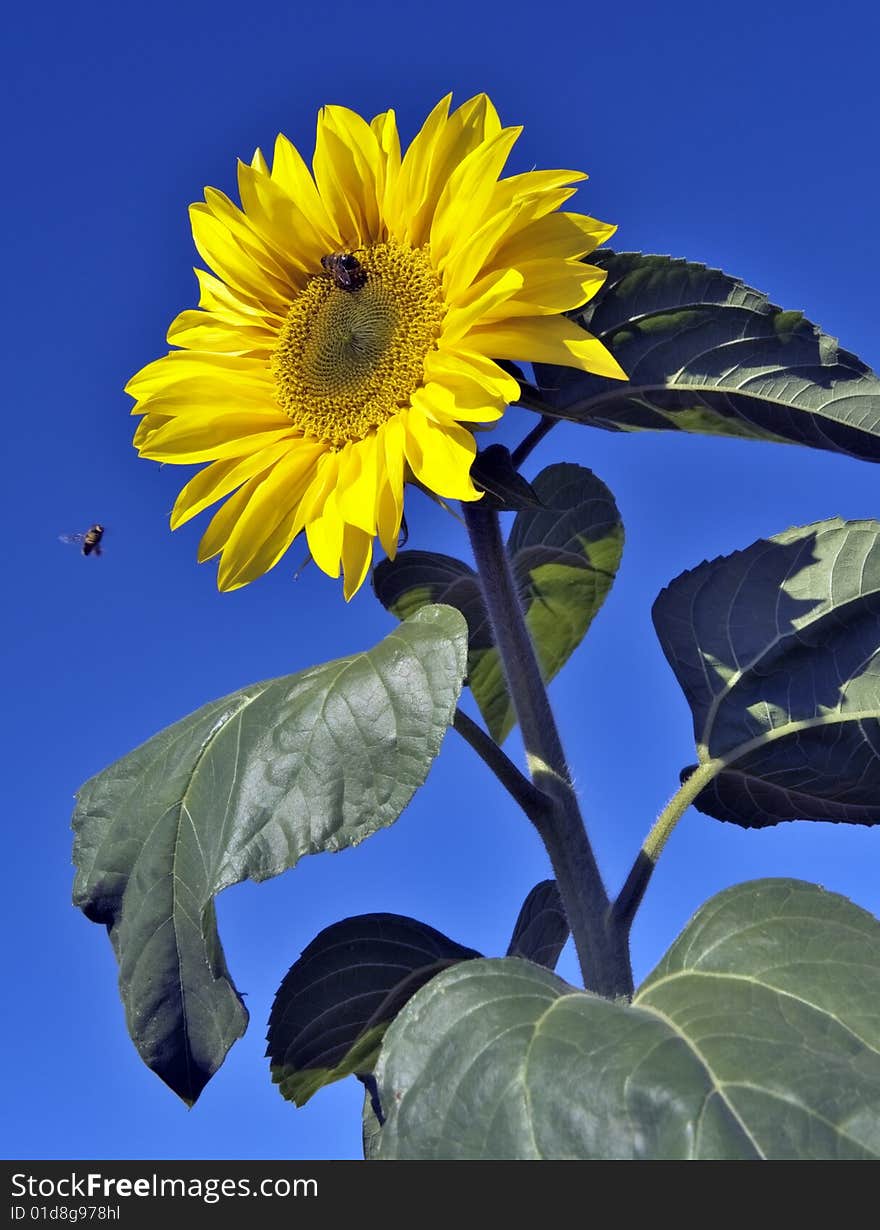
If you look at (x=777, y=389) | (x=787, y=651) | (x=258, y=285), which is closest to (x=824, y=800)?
(x=787, y=651)

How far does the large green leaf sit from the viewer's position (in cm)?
214

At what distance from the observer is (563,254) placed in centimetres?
171

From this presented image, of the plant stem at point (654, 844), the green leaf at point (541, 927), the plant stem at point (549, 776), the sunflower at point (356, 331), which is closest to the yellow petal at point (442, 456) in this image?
the sunflower at point (356, 331)

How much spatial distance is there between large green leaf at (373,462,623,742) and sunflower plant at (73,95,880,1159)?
1cm

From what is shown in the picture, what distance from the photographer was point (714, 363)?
1.73 meters

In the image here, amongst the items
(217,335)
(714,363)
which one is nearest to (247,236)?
(217,335)

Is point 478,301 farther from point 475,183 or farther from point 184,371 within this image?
point 184,371

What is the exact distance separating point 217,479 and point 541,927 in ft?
2.95

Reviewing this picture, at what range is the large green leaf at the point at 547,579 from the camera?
7.04ft

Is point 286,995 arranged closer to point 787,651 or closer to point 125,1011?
point 125,1011

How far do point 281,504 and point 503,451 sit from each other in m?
0.36

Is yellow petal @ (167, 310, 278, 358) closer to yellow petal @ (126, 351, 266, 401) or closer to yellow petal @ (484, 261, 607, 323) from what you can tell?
yellow petal @ (126, 351, 266, 401)

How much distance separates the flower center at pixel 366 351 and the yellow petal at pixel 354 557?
18 cm

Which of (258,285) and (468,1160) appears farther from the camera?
(258,285)
